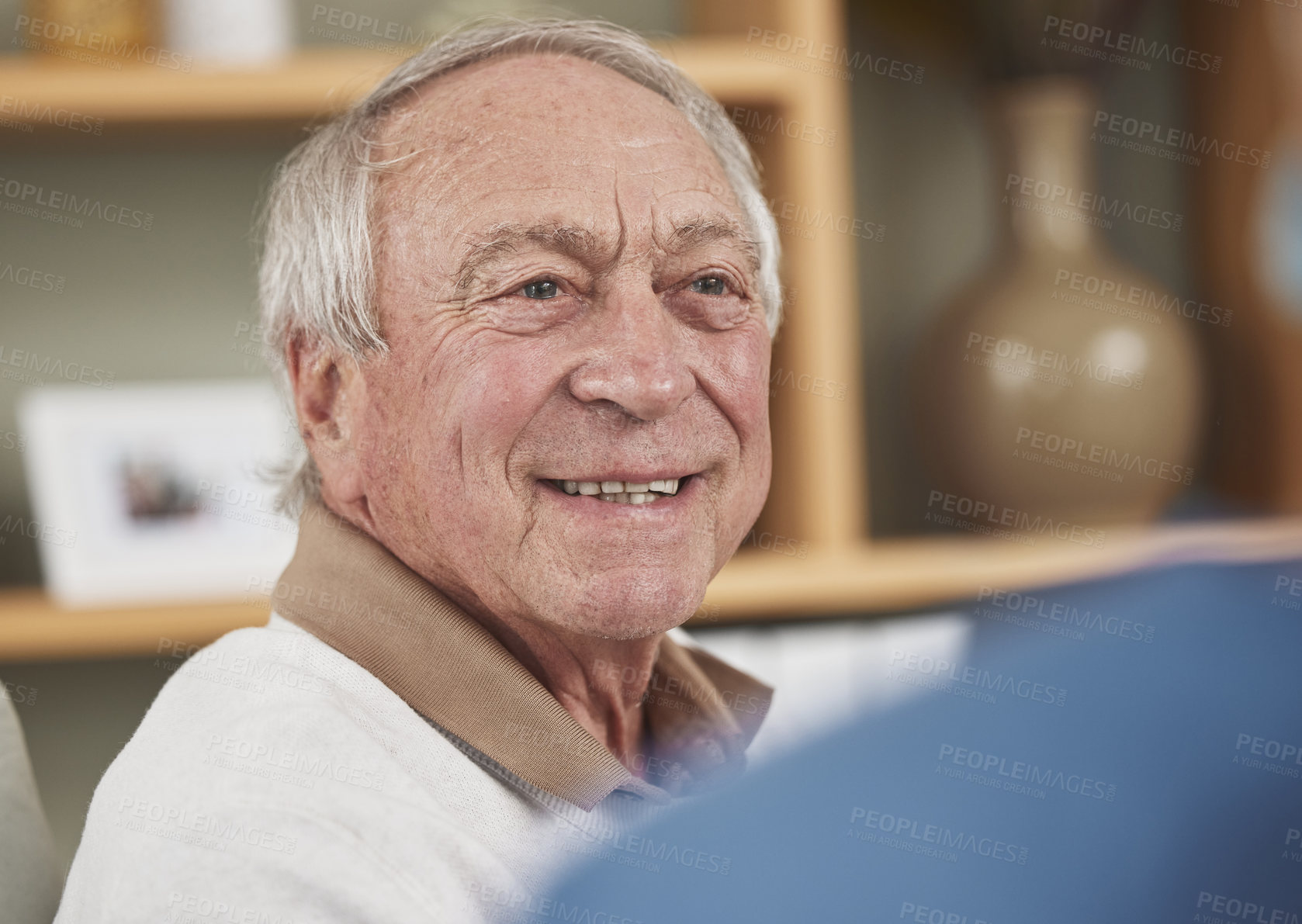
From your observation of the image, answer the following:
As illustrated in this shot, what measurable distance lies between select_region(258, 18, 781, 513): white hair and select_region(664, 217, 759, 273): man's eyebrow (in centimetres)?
6

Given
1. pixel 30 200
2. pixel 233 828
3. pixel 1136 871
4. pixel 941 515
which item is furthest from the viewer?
pixel 941 515

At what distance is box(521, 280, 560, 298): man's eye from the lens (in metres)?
0.73

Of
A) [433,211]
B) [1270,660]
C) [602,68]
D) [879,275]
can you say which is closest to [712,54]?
[879,275]

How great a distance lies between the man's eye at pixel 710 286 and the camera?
2.52ft

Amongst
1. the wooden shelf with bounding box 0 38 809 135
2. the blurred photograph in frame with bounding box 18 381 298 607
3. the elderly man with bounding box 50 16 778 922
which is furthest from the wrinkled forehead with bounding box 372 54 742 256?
the blurred photograph in frame with bounding box 18 381 298 607

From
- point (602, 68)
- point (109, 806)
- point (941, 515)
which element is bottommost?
point (941, 515)

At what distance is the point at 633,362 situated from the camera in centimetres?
70

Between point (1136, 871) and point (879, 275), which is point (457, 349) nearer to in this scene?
point (1136, 871)

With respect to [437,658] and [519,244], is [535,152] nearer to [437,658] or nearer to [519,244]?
[519,244]

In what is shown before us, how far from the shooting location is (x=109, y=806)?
0.63 metres

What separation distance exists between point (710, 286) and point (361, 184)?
9.5 inches

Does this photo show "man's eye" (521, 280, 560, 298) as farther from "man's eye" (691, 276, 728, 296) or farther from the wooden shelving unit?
the wooden shelving unit

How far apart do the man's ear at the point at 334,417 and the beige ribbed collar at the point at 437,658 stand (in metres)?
0.02

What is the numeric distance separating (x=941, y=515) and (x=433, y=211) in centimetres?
138
